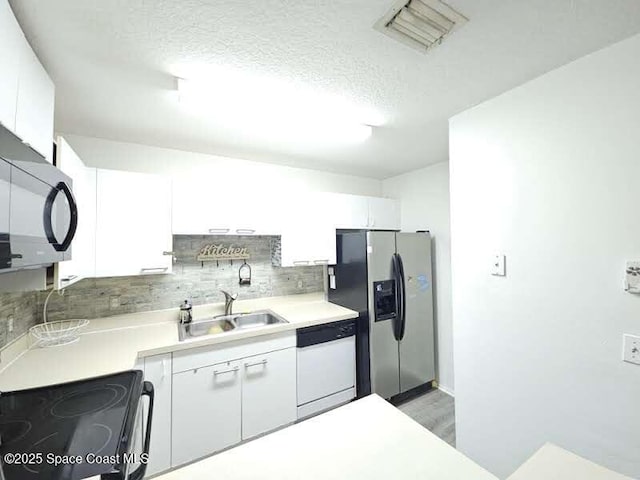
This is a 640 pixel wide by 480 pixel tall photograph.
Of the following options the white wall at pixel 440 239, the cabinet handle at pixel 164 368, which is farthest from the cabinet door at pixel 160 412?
the white wall at pixel 440 239

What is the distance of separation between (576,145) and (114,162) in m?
3.00

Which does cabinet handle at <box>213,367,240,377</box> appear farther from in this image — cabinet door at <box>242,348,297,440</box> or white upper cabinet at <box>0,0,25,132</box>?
white upper cabinet at <box>0,0,25,132</box>

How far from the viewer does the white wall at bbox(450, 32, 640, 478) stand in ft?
3.75

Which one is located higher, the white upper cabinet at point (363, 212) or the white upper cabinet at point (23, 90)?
the white upper cabinet at point (23, 90)

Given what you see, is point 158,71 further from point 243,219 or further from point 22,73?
point 243,219

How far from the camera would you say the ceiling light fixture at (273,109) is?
143 centimetres

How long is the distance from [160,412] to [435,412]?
88.8 inches

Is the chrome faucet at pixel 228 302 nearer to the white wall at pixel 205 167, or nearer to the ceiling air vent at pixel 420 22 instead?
the white wall at pixel 205 167

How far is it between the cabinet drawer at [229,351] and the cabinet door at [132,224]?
0.67 meters

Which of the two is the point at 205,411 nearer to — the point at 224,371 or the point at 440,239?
the point at 224,371

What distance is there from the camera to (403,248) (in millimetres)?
2660

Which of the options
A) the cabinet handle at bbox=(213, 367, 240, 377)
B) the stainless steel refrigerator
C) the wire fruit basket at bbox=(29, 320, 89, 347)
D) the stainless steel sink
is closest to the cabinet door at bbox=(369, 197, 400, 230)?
the stainless steel refrigerator

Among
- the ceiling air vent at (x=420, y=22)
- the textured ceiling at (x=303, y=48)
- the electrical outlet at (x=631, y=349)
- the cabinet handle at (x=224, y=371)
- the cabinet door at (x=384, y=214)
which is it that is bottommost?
the cabinet handle at (x=224, y=371)

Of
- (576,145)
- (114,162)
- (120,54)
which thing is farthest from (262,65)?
(114,162)
